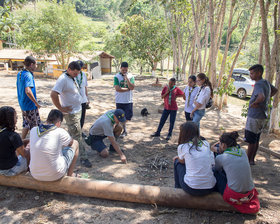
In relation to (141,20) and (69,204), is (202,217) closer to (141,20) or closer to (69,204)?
(69,204)

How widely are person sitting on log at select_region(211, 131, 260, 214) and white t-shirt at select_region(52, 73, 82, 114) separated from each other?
2497 mm

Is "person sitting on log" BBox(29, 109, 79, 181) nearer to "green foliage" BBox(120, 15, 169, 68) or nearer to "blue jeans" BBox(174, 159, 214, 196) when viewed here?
"blue jeans" BBox(174, 159, 214, 196)

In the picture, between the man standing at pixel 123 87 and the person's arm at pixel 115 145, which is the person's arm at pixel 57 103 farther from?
the man standing at pixel 123 87

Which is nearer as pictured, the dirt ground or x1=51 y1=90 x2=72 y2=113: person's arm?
the dirt ground

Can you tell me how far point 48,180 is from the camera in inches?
114

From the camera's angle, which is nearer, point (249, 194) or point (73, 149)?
point (249, 194)

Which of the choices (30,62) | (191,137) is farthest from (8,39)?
(191,137)

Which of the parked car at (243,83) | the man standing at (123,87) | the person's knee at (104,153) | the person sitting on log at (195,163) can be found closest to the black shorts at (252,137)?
the person sitting on log at (195,163)

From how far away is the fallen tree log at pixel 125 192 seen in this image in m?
2.74

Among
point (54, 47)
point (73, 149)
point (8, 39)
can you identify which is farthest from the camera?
point (8, 39)

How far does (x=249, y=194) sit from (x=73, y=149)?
249 centimetres

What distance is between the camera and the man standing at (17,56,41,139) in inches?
153

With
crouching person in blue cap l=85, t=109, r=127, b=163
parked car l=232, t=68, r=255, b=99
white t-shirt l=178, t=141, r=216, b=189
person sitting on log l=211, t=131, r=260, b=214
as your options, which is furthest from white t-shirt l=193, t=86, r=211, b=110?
parked car l=232, t=68, r=255, b=99

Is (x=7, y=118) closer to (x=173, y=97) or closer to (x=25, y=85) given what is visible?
(x=25, y=85)
